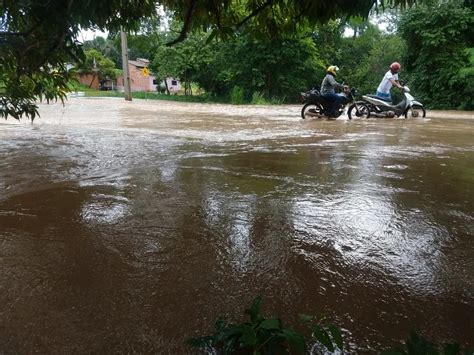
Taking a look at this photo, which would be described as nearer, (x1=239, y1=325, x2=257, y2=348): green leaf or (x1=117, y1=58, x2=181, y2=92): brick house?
(x1=239, y1=325, x2=257, y2=348): green leaf

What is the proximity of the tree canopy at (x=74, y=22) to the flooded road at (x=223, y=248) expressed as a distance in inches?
39.6

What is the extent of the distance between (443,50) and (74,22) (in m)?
16.4

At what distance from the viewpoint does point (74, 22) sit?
12.7 feet

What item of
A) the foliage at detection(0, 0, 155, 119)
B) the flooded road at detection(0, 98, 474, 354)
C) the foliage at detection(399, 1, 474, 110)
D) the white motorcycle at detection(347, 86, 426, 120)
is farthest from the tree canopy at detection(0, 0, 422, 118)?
the foliage at detection(399, 1, 474, 110)

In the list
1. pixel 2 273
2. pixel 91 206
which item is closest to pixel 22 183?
pixel 91 206

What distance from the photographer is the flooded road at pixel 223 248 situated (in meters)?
1.96

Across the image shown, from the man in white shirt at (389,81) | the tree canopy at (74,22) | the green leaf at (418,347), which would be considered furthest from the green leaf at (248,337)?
the man in white shirt at (389,81)

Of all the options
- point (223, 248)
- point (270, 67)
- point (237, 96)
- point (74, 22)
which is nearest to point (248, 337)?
point (223, 248)

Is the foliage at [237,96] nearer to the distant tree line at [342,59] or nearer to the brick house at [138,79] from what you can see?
the distant tree line at [342,59]

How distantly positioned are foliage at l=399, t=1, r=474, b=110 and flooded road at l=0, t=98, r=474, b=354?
12.8 meters

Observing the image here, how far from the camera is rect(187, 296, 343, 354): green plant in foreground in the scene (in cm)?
163

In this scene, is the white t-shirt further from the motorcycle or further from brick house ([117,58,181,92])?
brick house ([117,58,181,92])

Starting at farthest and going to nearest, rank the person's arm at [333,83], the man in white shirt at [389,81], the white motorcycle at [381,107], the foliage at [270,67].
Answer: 1. the foliage at [270,67]
2. the white motorcycle at [381,107]
3. the man in white shirt at [389,81]
4. the person's arm at [333,83]

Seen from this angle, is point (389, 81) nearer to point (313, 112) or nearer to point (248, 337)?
point (313, 112)
